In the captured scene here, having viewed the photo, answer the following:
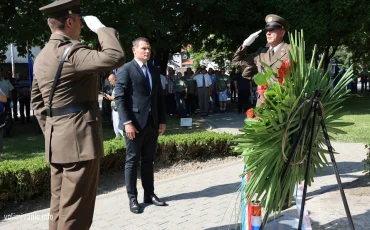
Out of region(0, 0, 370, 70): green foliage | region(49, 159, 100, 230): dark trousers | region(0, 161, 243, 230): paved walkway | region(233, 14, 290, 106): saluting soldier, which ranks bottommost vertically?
region(0, 161, 243, 230): paved walkway

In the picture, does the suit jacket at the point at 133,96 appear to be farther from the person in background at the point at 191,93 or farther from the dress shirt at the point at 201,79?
the dress shirt at the point at 201,79

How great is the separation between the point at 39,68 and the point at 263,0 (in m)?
16.3

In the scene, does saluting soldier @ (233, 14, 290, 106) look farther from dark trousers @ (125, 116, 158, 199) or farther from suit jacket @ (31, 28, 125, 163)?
suit jacket @ (31, 28, 125, 163)

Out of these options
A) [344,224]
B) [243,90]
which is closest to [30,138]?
[243,90]

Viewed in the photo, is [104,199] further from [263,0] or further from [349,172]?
[263,0]

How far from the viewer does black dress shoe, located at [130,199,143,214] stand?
5.25 metres

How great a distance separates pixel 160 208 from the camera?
5.41m

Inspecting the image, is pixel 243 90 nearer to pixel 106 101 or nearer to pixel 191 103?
pixel 191 103

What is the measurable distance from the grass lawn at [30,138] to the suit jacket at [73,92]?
21.7 feet

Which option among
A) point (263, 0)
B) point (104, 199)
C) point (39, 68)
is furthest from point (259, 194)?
point (263, 0)

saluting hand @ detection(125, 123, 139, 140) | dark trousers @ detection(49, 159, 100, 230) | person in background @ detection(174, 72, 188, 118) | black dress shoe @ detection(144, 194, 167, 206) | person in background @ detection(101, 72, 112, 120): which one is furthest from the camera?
person in background @ detection(174, 72, 188, 118)

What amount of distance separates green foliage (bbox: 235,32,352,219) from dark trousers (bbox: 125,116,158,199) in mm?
2283

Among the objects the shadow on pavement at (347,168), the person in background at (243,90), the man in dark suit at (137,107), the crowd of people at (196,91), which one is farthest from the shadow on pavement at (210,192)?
the person in background at (243,90)

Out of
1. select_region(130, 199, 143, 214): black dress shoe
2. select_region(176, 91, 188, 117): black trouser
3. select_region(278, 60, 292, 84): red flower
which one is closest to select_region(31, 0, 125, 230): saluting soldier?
select_region(278, 60, 292, 84): red flower
